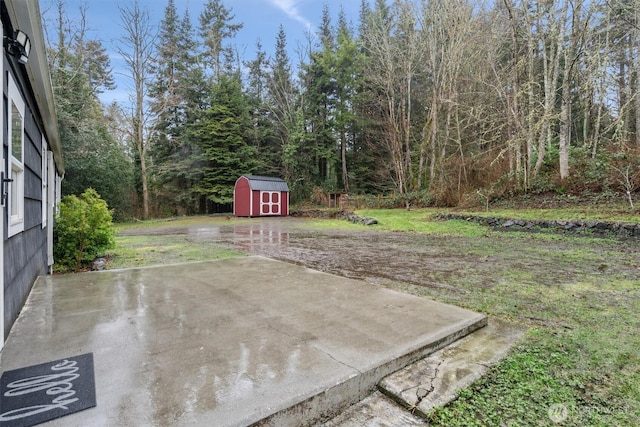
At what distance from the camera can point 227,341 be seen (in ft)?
6.34

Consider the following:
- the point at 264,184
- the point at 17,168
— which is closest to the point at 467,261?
the point at 17,168

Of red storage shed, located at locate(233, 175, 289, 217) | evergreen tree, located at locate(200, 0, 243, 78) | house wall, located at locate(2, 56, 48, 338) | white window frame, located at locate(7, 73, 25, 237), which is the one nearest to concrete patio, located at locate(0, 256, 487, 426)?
house wall, located at locate(2, 56, 48, 338)

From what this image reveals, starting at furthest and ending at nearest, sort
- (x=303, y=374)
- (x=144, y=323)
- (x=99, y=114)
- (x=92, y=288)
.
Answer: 1. (x=99, y=114)
2. (x=92, y=288)
3. (x=144, y=323)
4. (x=303, y=374)

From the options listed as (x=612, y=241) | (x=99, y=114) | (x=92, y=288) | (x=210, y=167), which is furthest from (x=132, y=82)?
(x=612, y=241)

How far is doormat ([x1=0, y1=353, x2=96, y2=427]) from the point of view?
1256 millimetres

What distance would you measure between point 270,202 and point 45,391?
17789 millimetres

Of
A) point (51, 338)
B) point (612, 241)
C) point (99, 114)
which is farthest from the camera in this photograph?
point (99, 114)

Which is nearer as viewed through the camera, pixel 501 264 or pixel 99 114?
pixel 501 264

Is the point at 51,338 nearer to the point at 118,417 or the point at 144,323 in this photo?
the point at 144,323

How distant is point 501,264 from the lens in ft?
15.7

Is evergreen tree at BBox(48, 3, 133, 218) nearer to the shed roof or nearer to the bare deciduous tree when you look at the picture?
the bare deciduous tree

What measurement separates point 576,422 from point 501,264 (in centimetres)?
371

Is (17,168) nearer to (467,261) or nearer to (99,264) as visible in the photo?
(99,264)

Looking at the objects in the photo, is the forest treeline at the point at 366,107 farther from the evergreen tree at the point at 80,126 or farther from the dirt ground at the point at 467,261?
the dirt ground at the point at 467,261
